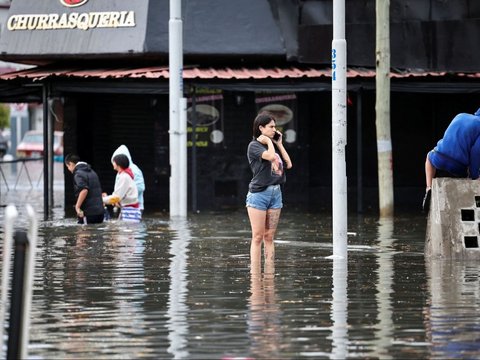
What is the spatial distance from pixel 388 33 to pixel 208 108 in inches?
211

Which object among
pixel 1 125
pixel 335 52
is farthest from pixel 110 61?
pixel 1 125

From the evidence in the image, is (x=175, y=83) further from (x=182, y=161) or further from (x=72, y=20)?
(x=72, y=20)

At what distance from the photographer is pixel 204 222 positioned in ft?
A: 77.6

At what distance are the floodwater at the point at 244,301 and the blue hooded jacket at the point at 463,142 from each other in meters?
1.13

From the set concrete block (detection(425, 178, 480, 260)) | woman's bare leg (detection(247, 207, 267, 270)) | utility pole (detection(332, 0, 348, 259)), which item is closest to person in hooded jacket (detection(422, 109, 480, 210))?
concrete block (detection(425, 178, 480, 260))

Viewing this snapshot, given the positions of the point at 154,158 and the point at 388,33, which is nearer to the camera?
the point at 388,33

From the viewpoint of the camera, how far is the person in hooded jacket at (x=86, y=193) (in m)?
21.7

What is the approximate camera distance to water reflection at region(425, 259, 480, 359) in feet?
31.0

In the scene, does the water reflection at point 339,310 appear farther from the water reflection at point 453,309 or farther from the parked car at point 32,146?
the parked car at point 32,146

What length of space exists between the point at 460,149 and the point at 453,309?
3.90 m

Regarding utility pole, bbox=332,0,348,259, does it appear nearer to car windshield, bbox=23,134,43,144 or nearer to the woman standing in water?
the woman standing in water

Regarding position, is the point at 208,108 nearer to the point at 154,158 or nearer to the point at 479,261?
the point at 154,158

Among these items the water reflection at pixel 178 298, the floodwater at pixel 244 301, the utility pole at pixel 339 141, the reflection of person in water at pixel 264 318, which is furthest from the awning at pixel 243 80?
the reflection of person in water at pixel 264 318

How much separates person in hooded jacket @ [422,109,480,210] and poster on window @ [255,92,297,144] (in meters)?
14.1
